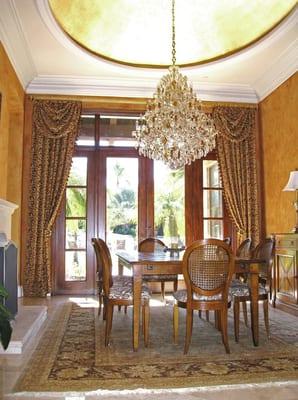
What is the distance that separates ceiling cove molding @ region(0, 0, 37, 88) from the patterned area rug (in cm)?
329

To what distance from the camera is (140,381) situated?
254 cm

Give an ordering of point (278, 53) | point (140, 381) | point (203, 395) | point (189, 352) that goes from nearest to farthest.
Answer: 1. point (203, 395)
2. point (140, 381)
3. point (189, 352)
4. point (278, 53)

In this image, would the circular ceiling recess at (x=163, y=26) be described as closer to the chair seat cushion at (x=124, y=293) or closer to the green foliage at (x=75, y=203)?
the green foliage at (x=75, y=203)

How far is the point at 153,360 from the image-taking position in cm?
297

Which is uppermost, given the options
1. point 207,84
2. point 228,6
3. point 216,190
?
point 228,6

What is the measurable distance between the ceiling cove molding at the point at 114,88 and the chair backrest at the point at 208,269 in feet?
12.5

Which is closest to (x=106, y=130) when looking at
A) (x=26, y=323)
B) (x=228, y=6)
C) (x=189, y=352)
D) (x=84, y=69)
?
(x=84, y=69)

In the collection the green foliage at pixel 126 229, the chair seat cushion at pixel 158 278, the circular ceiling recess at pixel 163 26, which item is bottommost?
the chair seat cushion at pixel 158 278

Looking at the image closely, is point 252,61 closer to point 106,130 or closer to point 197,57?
point 197,57

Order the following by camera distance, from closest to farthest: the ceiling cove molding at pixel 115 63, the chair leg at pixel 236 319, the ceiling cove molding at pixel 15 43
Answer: the chair leg at pixel 236 319
the ceiling cove molding at pixel 15 43
the ceiling cove molding at pixel 115 63

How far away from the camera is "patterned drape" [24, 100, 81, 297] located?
19.4ft

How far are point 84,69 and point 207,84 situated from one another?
196 cm

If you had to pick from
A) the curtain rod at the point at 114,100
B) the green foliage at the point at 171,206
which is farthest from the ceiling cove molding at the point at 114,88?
the green foliage at the point at 171,206

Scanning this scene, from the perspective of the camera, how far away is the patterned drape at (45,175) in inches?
233
